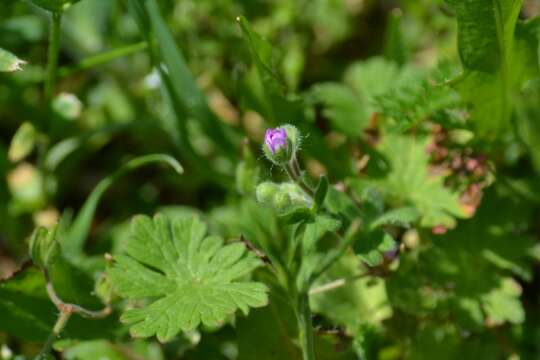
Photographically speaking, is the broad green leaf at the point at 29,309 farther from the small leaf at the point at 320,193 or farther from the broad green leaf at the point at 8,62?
the small leaf at the point at 320,193

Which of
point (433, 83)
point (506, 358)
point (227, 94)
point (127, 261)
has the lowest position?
point (506, 358)

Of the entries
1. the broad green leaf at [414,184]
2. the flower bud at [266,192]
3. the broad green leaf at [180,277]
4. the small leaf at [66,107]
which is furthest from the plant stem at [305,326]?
the small leaf at [66,107]

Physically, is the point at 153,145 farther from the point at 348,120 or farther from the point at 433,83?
the point at 433,83

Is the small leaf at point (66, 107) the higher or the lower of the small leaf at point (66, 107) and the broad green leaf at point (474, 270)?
the higher

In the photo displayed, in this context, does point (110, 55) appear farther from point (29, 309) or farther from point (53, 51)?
point (29, 309)

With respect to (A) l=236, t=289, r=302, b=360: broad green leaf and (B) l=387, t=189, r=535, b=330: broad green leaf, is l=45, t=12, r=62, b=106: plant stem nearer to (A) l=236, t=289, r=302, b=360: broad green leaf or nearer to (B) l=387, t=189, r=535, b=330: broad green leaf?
(A) l=236, t=289, r=302, b=360: broad green leaf

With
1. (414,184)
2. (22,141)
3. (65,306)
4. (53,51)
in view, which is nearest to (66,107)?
(22,141)

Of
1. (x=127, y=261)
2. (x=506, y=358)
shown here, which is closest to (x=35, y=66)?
(x=127, y=261)
